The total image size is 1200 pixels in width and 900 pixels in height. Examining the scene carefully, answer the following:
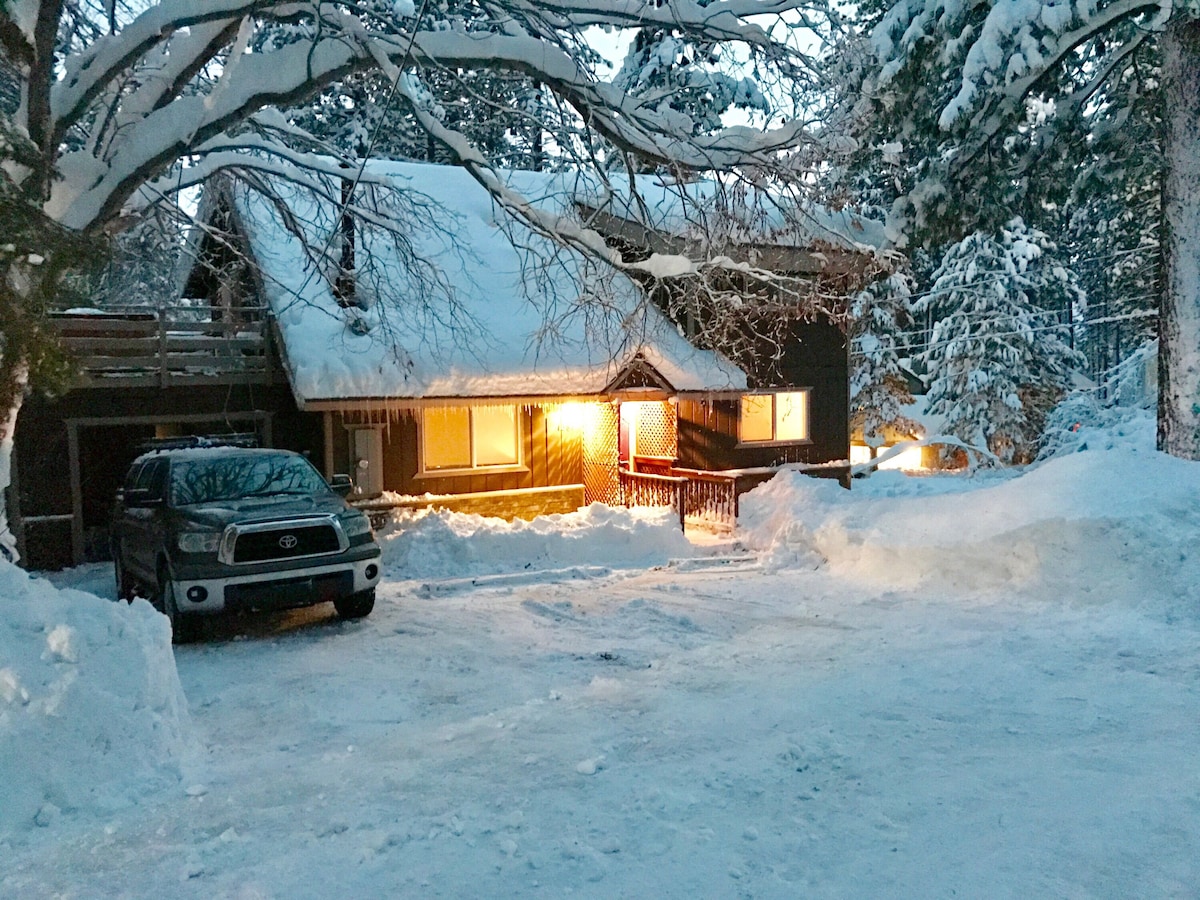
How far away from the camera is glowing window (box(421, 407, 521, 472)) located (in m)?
16.3

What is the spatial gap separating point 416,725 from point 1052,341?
3394 cm

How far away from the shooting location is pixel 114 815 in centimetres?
490

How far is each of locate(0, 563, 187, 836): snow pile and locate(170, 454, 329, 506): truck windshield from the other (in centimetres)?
414

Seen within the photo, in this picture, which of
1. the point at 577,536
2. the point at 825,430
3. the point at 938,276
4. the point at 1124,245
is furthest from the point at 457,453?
the point at 938,276

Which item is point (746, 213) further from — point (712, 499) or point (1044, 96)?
point (1044, 96)

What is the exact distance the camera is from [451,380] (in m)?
14.8

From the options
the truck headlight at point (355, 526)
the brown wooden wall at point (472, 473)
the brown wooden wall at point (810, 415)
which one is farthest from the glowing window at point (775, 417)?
the truck headlight at point (355, 526)

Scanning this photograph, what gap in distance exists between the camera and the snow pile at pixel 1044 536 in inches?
398

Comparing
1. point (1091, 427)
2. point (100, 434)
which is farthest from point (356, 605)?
point (1091, 427)

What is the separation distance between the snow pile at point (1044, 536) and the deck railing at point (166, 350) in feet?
30.6

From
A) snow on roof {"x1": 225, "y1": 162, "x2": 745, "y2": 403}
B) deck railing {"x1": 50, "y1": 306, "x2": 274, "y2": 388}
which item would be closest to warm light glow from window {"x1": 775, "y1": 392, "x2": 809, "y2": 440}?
snow on roof {"x1": 225, "y1": 162, "x2": 745, "y2": 403}

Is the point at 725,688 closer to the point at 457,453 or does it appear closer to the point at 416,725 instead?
the point at 416,725

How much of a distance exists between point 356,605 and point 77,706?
479 centimetres

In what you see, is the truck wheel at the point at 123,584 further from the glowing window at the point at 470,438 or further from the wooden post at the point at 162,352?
the glowing window at the point at 470,438
